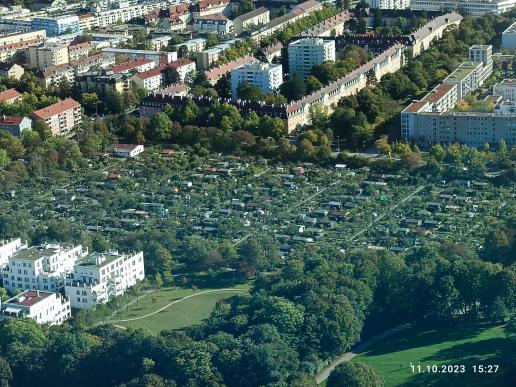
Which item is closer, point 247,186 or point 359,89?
point 247,186

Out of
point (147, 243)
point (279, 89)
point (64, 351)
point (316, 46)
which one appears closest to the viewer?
point (64, 351)

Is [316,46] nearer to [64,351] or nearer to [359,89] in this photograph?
[359,89]

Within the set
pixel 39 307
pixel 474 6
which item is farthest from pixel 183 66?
pixel 39 307

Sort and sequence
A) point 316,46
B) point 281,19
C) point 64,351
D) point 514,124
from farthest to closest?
point 281,19 → point 316,46 → point 514,124 → point 64,351

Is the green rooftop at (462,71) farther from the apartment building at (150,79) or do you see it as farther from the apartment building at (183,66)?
the apartment building at (150,79)

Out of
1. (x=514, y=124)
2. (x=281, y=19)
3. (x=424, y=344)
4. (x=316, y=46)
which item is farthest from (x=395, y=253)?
(x=281, y=19)

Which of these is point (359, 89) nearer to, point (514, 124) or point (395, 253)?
point (514, 124)

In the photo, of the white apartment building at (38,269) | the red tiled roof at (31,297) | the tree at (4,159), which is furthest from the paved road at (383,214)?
the tree at (4,159)
